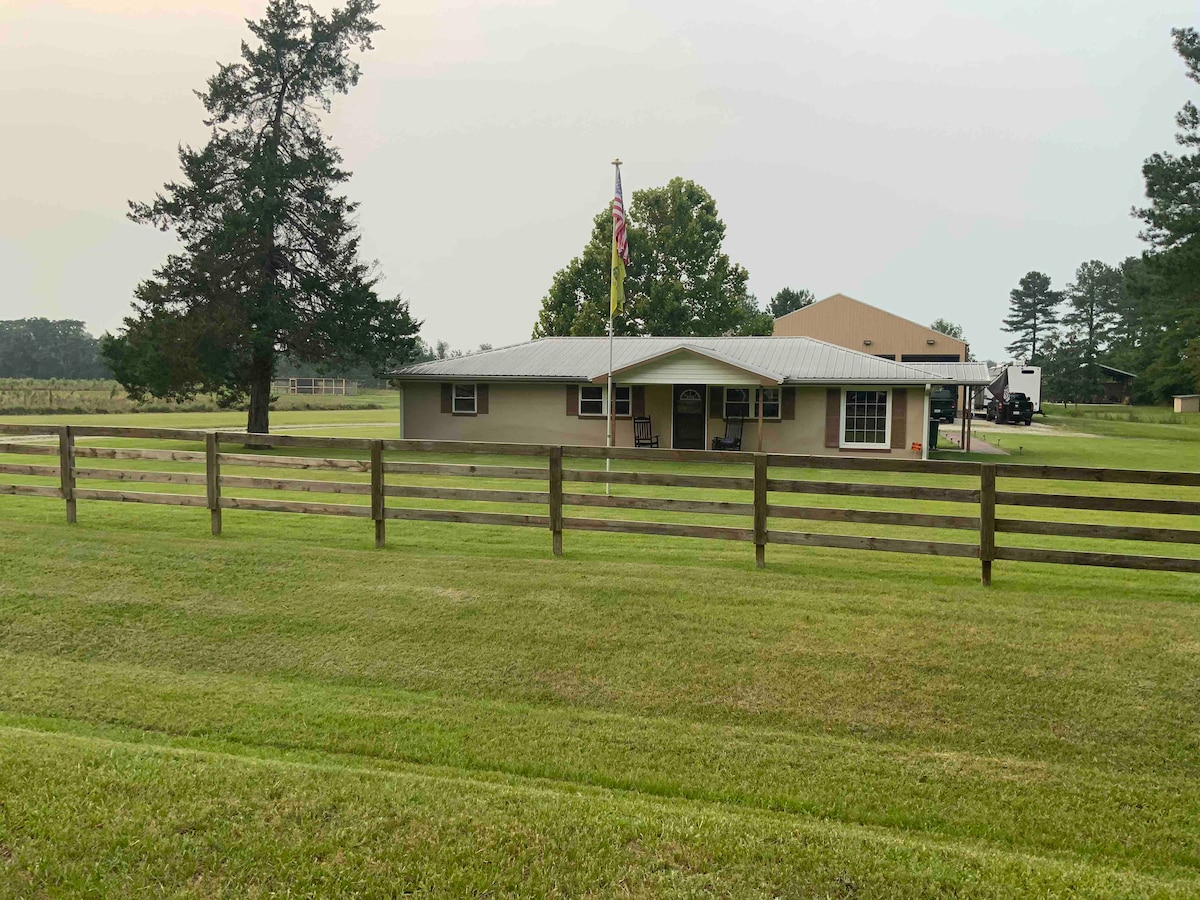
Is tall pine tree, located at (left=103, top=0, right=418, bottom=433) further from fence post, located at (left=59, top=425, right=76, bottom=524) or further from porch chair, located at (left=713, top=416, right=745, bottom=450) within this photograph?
fence post, located at (left=59, top=425, right=76, bottom=524)

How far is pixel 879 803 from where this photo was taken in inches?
163

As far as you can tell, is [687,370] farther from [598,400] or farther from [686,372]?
[598,400]

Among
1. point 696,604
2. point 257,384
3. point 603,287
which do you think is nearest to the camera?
point 696,604

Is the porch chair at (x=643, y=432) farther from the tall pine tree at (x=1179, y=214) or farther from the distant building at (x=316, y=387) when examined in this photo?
the distant building at (x=316, y=387)

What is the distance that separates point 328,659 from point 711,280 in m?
47.7

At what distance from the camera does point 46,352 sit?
103188mm

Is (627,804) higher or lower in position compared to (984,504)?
lower

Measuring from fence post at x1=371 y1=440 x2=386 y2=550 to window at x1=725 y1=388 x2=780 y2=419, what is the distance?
51.6 ft

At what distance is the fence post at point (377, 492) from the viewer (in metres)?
8.93

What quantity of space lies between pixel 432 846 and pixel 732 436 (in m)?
21.2

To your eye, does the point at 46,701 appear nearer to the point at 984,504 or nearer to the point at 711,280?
the point at 984,504

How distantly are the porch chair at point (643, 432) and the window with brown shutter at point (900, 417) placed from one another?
6.17 m

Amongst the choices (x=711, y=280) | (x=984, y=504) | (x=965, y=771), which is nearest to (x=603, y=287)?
(x=711, y=280)

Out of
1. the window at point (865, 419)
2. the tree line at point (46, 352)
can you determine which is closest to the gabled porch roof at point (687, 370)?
the window at point (865, 419)
